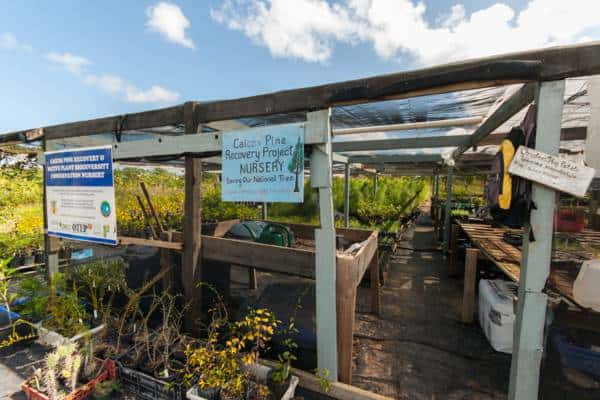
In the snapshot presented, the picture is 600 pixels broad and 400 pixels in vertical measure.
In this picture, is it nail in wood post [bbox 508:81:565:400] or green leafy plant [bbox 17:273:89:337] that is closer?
nail in wood post [bbox 508:81:565:400]

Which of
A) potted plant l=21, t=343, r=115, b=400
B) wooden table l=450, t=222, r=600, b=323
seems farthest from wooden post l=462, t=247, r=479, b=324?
potted plant l=21, t=343, r=115, b=400

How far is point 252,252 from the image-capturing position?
2191mm

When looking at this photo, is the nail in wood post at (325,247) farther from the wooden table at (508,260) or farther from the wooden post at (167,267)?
the wooden post at (167,267)

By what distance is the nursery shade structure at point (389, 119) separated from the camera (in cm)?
126

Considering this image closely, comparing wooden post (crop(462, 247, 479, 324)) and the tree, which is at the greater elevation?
the tree

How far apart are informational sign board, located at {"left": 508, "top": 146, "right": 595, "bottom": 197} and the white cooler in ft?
5.96

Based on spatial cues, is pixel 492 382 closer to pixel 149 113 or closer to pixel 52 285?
pixel 149 113

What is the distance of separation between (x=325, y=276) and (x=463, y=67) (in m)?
1.53

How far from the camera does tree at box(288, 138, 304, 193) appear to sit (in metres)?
1.71

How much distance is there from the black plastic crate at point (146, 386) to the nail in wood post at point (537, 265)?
219 cm

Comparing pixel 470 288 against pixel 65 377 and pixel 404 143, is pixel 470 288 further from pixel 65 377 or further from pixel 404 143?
pixel 65 377

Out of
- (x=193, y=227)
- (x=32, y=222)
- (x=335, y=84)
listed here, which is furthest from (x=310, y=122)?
(x=32, y=222)

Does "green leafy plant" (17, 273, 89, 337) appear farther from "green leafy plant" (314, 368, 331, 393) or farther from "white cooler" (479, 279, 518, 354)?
"white cooler" (479, 279, 518, 354)

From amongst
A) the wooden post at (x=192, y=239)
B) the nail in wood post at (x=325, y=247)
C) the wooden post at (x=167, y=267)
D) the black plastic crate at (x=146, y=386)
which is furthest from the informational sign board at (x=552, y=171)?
the wooden post at (x=167, y=267)
